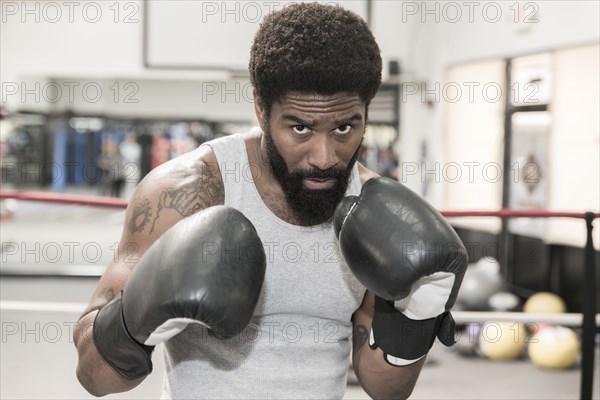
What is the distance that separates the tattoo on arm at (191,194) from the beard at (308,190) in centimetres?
11

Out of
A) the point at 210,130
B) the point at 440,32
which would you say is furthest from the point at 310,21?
the point at 210,130

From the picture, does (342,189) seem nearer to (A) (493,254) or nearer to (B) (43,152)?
(A) (493,254)

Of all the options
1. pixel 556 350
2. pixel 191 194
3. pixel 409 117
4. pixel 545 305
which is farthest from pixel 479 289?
pixel 409 117

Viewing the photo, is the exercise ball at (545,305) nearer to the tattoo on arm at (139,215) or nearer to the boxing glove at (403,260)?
the boxing glove at (403,260)

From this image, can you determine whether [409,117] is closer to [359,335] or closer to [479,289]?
[479,289]

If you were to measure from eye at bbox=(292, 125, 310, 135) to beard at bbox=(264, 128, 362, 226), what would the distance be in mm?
52

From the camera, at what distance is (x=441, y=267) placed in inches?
41.3

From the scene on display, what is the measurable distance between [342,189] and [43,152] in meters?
10.3

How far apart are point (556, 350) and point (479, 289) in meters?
0.65

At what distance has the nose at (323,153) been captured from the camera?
44.8 inches

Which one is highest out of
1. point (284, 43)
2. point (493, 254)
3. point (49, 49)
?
point (49, 49)

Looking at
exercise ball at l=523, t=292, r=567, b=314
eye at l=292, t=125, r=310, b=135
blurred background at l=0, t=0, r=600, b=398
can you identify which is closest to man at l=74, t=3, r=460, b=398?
Result: eye at l=292, t=125, r=310, b=135

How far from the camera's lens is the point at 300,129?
1.17 meters

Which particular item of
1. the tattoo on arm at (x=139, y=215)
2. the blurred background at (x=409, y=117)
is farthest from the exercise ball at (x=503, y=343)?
the tattoo on arm at (x=139, y=215)
